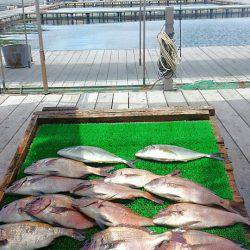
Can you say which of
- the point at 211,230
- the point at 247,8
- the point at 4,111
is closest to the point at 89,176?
the point at 211,230

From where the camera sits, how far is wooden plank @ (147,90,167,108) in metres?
5.73

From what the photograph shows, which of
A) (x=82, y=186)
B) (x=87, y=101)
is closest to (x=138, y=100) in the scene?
(x=87, y=101)

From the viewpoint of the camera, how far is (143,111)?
4621mm

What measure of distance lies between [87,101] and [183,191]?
11.3 feet

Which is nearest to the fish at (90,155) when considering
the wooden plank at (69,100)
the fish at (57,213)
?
the fish at (57,213)

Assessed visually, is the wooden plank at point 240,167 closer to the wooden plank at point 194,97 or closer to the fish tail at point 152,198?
the fish tail at point 152,198

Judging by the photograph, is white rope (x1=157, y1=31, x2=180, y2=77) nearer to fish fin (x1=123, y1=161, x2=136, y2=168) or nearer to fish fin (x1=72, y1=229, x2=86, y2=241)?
fish fin (x1=123, y1=161, x2=136, y2=168)

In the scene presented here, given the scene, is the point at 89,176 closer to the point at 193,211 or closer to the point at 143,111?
the point at 193,211

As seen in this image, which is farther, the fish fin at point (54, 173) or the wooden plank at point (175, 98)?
the wooden plank at point (175, 98)

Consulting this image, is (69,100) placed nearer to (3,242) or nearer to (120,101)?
(120,101)

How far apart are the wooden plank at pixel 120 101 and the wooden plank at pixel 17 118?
125 cm

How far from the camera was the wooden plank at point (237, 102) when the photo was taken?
17.2 ft

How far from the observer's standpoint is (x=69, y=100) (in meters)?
6.14

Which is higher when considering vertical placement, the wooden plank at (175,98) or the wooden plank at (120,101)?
the wooden plank at (120,101)
